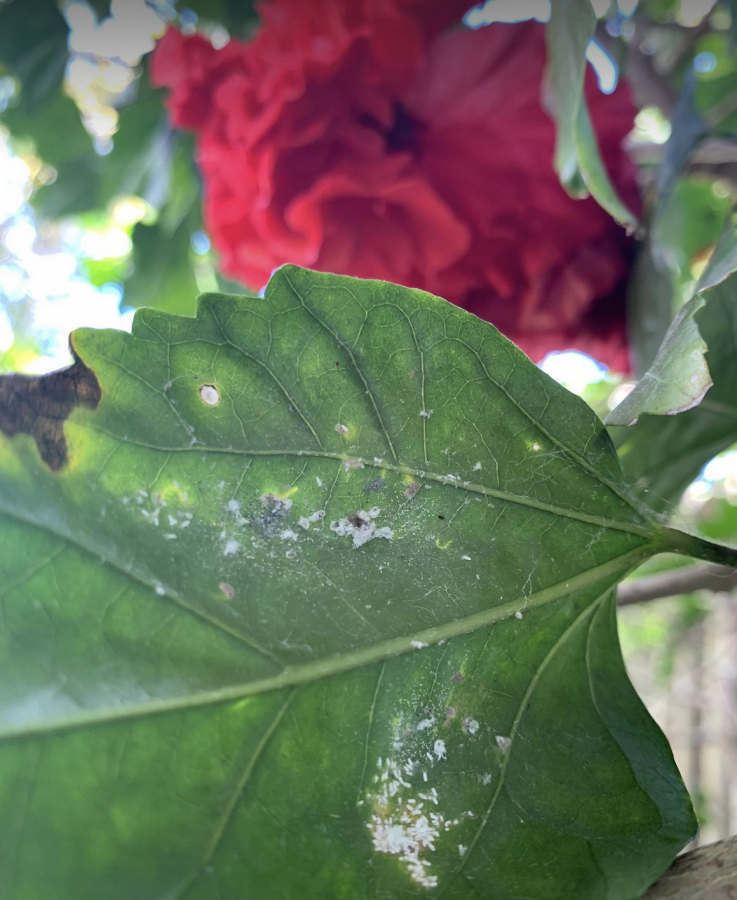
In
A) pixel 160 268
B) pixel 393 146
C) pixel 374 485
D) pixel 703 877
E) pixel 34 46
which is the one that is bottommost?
pixel 703 877

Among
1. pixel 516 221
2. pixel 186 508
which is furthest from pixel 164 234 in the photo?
pixel 186 508

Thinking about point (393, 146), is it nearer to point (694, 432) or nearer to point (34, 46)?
point (694, 432)

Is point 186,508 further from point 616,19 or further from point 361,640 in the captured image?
point 616,19

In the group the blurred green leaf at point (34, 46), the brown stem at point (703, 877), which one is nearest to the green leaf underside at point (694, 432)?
the brown stem at point (703, 877)

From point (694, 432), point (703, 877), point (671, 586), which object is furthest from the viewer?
point (671, 586)

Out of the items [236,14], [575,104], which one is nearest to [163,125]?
[236,14]

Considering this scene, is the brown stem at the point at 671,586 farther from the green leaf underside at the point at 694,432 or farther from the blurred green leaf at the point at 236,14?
the blurred green leaf at the point at 236,14

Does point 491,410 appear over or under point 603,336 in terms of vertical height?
under
